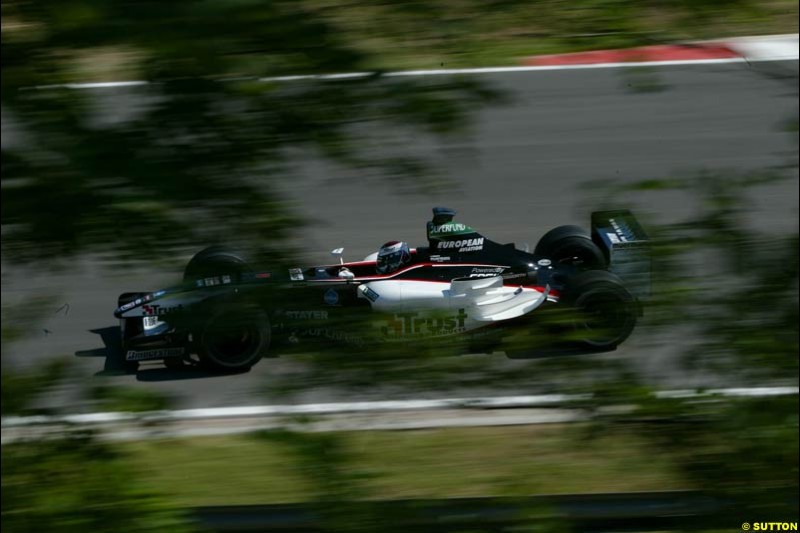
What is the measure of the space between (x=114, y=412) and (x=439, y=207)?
0.89 metres

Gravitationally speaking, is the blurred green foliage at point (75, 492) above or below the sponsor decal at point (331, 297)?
below

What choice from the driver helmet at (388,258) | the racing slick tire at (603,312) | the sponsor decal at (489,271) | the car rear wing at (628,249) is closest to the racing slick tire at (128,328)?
the driver helmet at (388,258)

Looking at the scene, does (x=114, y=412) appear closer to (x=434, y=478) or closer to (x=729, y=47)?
(x=434, y=478)

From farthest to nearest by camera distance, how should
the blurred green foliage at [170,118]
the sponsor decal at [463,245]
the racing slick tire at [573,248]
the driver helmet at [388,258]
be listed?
1. the sponsor decal at [463,245]
2. the driver helmet at [388,258]
3. the racing slick tire at [573,248]
4. the blurred green foliage at [170,118]

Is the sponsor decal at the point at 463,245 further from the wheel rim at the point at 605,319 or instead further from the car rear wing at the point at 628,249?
the wheel rim at the point at 605,319

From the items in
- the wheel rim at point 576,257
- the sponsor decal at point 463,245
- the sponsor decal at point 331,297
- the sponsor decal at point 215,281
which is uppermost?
the sponsor decal at point 463,245

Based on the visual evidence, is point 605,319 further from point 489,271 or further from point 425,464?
point 489,271

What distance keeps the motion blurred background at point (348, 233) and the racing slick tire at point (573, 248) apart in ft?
0.33

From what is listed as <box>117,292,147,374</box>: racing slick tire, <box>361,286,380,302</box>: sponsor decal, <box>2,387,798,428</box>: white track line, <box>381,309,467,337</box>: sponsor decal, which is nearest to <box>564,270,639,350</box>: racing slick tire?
<box>2,387,798,428</box>: white track line

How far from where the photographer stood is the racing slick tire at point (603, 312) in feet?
6.51

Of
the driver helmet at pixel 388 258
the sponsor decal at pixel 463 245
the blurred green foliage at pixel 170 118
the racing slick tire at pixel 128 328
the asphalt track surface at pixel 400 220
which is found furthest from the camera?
the sponsor decal at pixel 463 245

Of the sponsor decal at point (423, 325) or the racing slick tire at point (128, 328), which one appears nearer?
the sponsor decal at point (423, 325)

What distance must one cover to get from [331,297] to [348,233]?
404 millimetres

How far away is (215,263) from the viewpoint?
1.85 m
